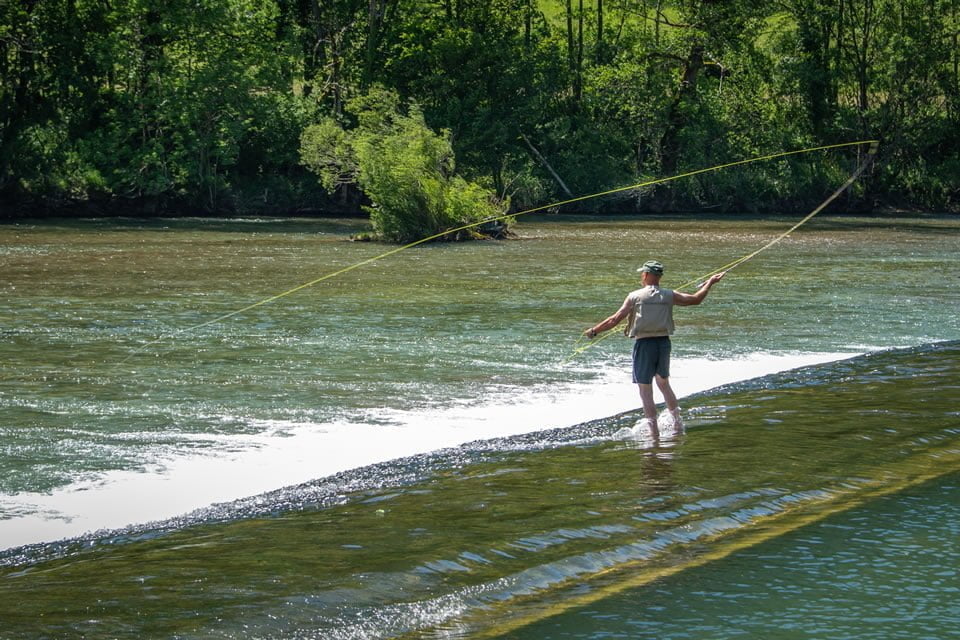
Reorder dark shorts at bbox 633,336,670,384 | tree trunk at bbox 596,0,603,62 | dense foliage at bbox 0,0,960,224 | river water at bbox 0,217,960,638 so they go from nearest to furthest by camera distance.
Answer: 1. river water at bbox 0,217,960,638
2. dark shorts at bbox 633,336,670,384
3. dense foliage at bbox 0,0,960,224
4. tree trunk at bbox 596,0,603,62

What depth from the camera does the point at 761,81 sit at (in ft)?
180

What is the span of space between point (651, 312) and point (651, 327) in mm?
129

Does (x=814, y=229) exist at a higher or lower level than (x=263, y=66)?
lower

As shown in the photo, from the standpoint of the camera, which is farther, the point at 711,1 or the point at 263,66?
the point at 711,1

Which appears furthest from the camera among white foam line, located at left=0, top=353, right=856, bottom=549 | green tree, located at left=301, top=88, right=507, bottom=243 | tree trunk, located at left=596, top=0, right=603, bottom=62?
tree trunk, located at left=596, top=0, right=603, bottom=62

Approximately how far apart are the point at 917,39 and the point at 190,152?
96.3 ft

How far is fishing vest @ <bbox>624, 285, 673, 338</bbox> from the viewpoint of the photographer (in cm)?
999

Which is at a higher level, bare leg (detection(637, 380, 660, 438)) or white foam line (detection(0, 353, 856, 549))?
bare leg (detection(637, 380, 660, 438))

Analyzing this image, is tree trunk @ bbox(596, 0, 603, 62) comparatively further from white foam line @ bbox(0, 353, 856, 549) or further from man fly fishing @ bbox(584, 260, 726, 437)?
man fly fishing @ bbox(584, 260, 726, 437)

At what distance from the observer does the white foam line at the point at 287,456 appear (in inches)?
313

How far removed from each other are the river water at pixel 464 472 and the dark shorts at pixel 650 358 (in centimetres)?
58

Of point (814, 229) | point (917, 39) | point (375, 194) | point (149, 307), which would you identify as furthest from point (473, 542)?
point (917, 39)

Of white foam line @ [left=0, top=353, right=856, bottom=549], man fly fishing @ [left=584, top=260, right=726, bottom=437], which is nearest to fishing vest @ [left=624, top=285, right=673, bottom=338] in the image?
man fly fishing @ [left=584, top=260, right=726, bottom=437]

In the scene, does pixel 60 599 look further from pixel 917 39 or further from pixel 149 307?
pixel 917 39
